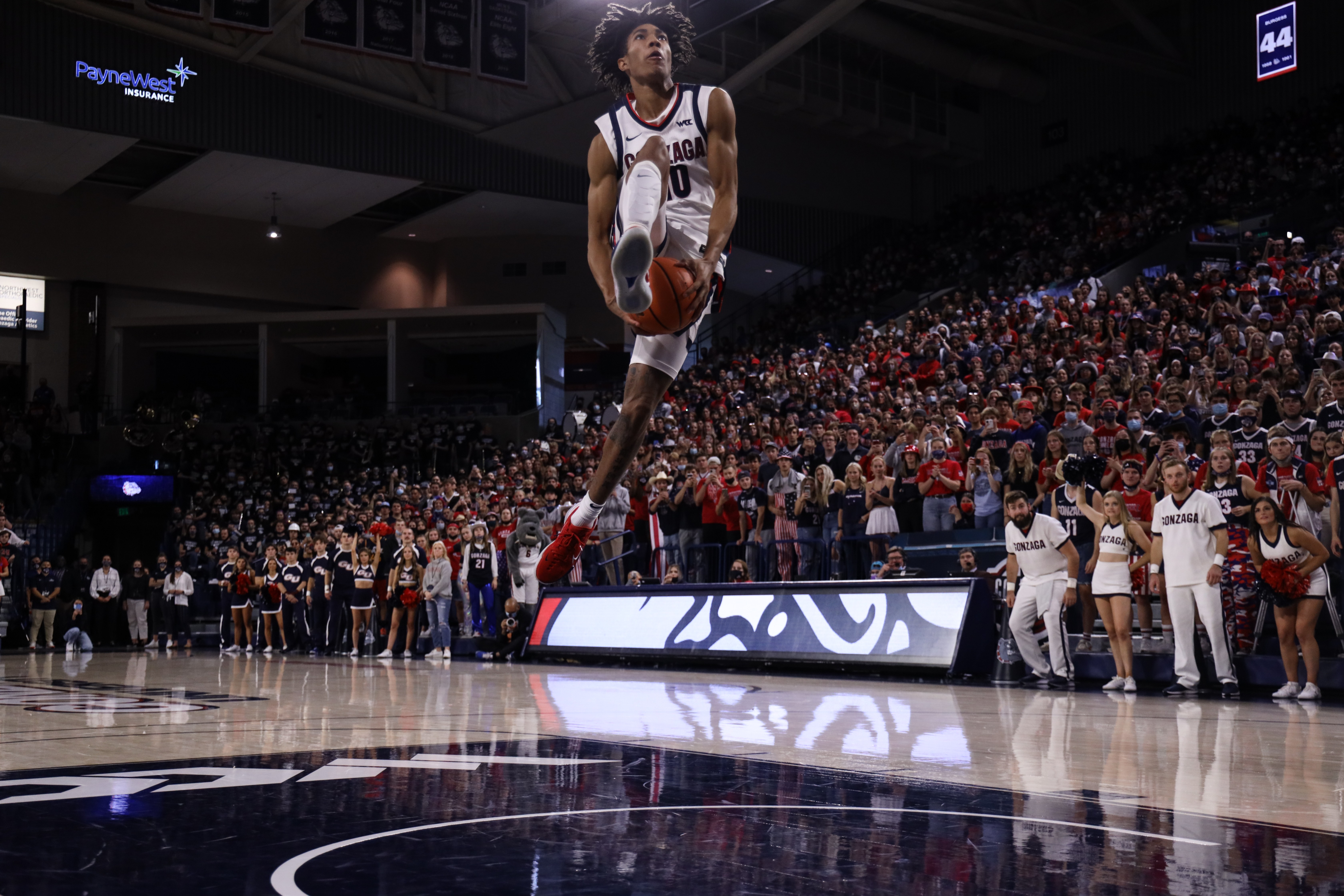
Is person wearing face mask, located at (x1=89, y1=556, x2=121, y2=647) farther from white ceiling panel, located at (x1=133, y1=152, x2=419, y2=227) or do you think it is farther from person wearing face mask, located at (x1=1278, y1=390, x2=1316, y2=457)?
person wearing face mask, located at (x1=1278, y1=390, x2=1316, y2=457)

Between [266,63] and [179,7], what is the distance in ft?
21.2

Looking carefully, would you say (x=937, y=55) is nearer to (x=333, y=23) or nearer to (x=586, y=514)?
(x=333, y=23)

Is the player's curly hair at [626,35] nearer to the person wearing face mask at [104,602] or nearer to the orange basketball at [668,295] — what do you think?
the orange basketball at [668,295]

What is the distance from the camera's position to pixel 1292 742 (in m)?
6.92

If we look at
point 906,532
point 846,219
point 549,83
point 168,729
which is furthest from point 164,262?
point 168,729

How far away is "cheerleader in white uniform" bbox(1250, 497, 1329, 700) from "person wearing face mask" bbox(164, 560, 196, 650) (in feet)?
66.7

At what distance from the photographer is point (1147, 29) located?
3303 cm

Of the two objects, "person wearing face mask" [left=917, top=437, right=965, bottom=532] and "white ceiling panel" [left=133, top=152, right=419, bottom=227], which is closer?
"person wearing face mask" [left=917, top=437, right=965, bottom=532]

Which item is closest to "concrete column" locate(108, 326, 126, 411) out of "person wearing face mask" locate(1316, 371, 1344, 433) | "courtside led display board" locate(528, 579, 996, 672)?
"courtside led display board" locate(528, 579, 996, 672)

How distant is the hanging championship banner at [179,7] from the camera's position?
23.1m

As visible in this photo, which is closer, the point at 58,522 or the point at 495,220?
the point at 58,522

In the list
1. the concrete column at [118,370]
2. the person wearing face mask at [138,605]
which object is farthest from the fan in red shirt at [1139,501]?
the concrete column at [118,370]

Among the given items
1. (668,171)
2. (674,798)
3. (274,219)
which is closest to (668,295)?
(668,171)

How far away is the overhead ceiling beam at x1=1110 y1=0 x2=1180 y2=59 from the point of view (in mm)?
31906
